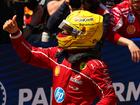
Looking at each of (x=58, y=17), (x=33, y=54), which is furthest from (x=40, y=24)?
(x=33, y=54)

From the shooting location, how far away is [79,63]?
3855 millimetres

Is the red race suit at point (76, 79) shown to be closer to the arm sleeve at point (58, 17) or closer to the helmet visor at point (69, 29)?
the helmet visor at point (69, 29)

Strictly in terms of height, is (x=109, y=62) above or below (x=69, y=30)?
below

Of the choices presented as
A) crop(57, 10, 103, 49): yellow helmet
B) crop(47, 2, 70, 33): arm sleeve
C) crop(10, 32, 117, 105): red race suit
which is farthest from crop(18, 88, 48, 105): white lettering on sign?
crop(57, 10, 103, 49): yellow helmet

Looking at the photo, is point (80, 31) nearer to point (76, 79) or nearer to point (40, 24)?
point (76, 79)

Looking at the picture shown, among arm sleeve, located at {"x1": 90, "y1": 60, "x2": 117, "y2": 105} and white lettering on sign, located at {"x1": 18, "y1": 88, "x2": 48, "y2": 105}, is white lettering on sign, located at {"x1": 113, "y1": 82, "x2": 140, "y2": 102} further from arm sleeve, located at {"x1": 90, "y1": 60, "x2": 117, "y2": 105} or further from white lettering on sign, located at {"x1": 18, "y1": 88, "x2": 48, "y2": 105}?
arm sleeve, located at {"x1": 90, "y1": 60, "x2": 117, "y2": 105}

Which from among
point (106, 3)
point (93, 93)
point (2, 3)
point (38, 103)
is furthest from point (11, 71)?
point (106, 3)

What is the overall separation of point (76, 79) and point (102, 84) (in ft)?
0.71

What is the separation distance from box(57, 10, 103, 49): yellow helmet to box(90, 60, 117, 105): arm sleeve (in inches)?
6.9

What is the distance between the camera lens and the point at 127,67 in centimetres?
499

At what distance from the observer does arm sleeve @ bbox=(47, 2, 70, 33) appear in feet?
16.2

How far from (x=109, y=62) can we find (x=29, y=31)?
83 centimetres

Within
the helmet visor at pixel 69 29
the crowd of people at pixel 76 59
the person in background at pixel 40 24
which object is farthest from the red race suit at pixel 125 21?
the helmet visor at pixel 69 29

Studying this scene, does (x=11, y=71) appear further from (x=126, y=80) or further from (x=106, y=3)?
(x=106, y=3)
